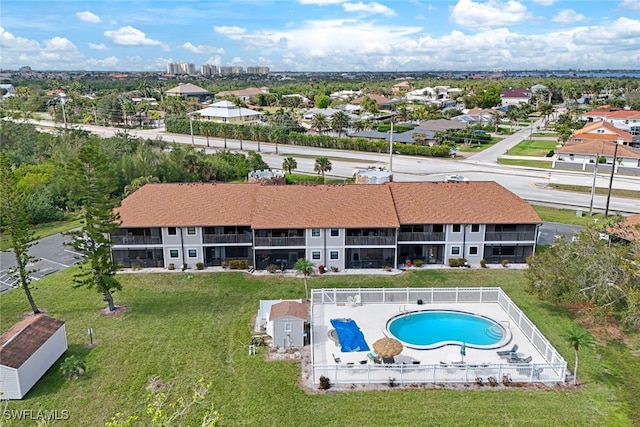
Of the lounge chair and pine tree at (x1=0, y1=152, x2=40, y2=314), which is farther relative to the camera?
pine tree at (x1=0, y1=152, x2=40, y2=314)

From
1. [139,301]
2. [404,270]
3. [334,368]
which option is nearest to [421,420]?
[334,368]

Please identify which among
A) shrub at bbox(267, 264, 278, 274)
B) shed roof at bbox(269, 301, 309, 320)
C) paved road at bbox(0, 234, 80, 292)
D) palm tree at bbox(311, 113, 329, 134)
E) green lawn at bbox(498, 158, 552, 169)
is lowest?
paved road at bbox(0, 234, 80, 292)

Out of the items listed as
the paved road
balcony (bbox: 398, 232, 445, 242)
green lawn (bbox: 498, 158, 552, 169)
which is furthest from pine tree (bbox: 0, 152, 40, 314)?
green lawn (bbox: 498, 158, 552, 169)

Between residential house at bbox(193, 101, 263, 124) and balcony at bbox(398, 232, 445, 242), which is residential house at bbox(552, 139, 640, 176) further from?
residential house at bbox(193, 101, 263, 124)

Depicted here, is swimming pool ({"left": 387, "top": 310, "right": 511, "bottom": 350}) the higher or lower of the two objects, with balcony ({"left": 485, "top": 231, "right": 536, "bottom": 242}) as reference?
lower

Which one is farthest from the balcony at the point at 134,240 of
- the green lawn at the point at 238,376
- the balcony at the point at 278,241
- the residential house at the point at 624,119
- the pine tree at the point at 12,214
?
the residential house at the point at 624,119

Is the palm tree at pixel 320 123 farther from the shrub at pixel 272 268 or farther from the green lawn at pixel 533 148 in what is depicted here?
the shrub at pixel 272 268
